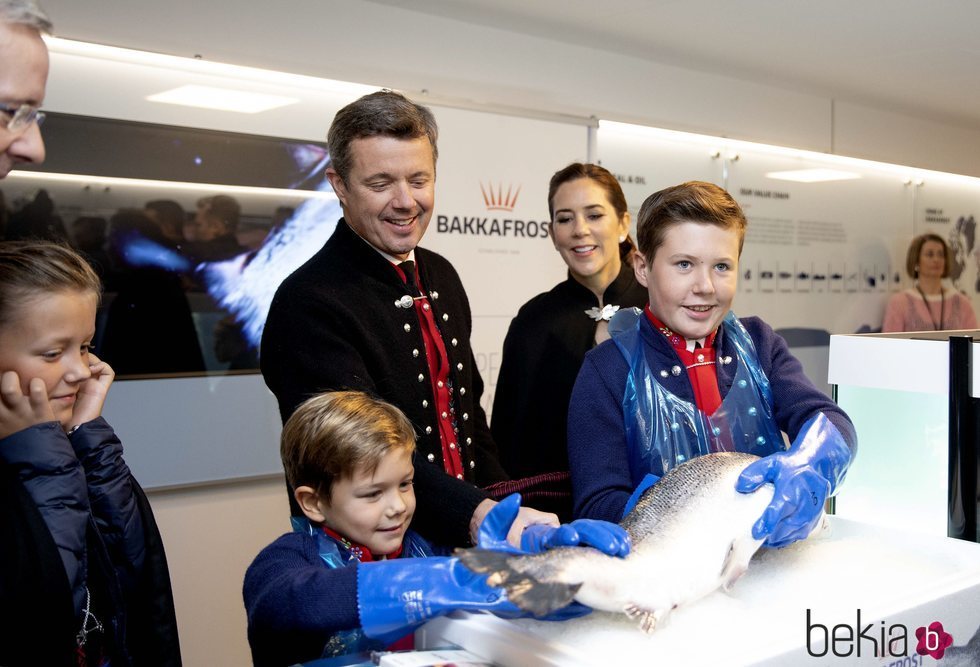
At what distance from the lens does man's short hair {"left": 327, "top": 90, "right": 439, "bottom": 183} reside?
5.44 feet

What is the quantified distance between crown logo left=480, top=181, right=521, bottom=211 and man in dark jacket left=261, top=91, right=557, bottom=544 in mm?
2447

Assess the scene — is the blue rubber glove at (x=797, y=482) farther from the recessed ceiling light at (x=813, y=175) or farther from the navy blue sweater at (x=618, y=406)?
the recessed ceiling light at (x=813, y=175)

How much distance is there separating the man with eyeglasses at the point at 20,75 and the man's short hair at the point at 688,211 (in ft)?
2.82

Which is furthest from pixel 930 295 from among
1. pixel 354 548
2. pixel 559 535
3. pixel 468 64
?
pixel 559 535

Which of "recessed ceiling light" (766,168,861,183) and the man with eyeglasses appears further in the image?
"recessed ceiling light" (766,168,861,183)

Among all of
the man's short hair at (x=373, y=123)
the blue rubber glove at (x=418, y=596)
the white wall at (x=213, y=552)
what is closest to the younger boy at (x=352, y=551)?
the blue rubber glove at (x=418, y=596)

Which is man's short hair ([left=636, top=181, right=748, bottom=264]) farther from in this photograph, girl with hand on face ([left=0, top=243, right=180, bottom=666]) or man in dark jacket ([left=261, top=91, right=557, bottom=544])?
girl with hand on face ([left=0, top=243, right=180, bottom=666])

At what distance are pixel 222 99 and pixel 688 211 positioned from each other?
2493 millimetres

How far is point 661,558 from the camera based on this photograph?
951 millimetres

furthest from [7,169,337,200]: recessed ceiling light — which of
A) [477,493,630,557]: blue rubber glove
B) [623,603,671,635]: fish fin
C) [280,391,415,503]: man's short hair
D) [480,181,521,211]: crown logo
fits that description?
[623,603,671,635]: fish fin

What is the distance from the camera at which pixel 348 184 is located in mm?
1714

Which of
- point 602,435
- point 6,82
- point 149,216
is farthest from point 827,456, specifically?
point 149,216

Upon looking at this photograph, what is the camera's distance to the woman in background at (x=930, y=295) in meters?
6.65

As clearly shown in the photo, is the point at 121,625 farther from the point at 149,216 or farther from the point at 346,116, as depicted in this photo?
the point at 149,216
